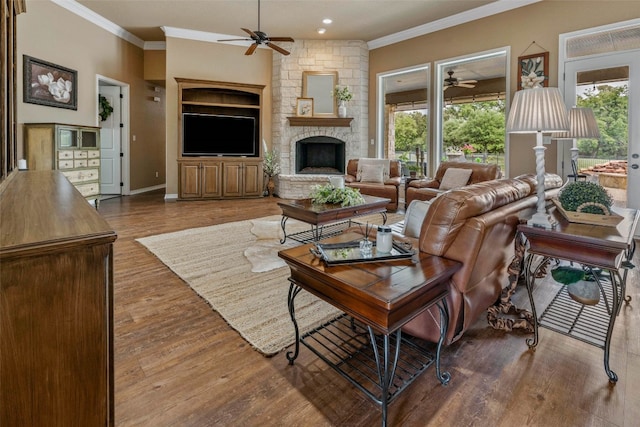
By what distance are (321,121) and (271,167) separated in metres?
1.45

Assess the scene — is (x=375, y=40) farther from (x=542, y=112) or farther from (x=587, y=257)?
(x=587, y=257)

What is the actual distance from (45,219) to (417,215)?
1.97 m

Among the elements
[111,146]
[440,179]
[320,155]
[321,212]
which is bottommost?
[321,212]

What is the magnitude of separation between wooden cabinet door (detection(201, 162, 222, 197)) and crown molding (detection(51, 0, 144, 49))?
9.78ft

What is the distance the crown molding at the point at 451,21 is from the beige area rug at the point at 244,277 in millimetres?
4414

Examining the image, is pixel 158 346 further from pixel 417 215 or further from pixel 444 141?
pixel 444 141

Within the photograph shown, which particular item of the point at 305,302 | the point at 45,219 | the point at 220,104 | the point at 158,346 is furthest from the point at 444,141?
the point at 45,219

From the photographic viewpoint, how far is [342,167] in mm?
7711

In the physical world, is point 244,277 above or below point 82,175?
below

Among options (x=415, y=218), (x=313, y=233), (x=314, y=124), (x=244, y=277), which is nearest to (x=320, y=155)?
(x=314, y=124)

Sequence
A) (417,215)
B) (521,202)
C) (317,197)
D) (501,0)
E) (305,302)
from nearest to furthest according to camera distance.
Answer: (521,202) < (417,215) < (305,302) < (317,197) < (501,0)

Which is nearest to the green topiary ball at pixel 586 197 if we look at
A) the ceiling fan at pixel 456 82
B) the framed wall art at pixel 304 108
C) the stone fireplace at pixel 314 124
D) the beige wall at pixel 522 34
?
the beige wall at pixel 522 34

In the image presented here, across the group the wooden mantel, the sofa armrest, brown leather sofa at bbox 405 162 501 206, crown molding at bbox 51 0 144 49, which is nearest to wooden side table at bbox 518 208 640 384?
brown leather sofa at bbox 405 162 501 206

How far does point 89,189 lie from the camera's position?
19.2 ft
